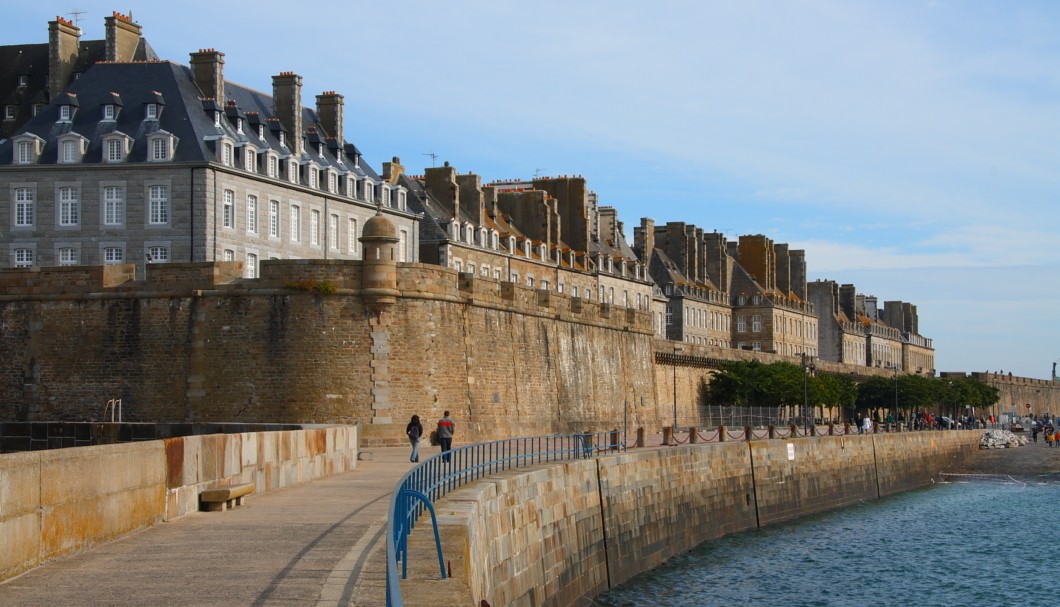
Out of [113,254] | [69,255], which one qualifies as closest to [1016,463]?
[113,254]

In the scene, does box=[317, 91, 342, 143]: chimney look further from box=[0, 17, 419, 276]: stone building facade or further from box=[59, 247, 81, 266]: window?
box=[59, 247, 81, 266]: window

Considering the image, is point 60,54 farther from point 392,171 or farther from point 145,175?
point 392,171

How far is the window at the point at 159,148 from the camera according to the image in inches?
1937

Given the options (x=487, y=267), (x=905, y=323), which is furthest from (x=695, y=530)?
Result: (x=905, y=323)

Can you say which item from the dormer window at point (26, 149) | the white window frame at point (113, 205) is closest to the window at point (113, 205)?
the white window frame at point (113, 205)

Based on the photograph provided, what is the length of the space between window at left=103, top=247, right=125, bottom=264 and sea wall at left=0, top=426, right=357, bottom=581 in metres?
30.6

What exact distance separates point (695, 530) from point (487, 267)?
34.6 meters

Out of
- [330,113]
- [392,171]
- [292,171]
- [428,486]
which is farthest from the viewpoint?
[392,171]

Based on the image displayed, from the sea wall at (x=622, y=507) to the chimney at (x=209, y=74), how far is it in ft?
81.0

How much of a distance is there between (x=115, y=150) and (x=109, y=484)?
38362mm

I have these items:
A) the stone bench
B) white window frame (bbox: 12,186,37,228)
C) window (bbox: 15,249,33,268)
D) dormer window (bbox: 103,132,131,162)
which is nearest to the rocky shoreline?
dormer window (bbox: 103,132,131,162)

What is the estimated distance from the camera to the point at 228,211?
50219 mm

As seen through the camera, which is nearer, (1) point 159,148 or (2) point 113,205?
(1) point 159,148

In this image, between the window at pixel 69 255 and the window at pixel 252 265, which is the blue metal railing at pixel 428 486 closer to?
the window at pixel 252 265
